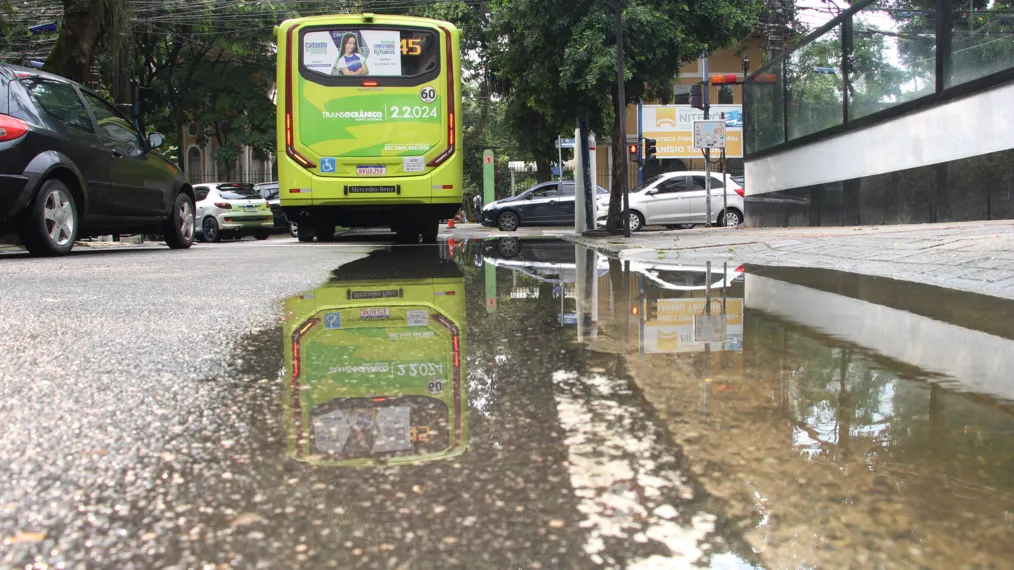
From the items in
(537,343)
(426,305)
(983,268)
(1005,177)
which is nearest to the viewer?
(537,343)

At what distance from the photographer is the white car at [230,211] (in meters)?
18.7

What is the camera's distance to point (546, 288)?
5.69 m

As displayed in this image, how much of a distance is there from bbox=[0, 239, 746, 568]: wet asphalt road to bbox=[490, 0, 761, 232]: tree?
11.6m

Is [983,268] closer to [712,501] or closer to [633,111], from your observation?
[712,501]

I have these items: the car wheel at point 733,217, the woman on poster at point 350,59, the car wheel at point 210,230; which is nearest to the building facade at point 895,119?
the car wheel at point 733,217

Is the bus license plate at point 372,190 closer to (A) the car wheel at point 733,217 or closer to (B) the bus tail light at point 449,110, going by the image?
(B) the bus tail light at point 449,110

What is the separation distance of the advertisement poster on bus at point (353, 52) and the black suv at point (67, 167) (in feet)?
9.29

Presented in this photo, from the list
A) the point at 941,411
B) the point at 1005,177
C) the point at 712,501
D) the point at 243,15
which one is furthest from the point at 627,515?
the point at 243,15

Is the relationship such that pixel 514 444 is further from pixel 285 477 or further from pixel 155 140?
pixel 155 140

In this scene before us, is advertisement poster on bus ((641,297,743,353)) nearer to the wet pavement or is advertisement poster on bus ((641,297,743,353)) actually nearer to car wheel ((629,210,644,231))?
the wet pavement

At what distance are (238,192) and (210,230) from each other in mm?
1207

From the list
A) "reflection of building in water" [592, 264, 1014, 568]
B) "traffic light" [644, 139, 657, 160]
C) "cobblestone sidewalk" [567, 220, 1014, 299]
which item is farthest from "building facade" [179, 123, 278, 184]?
"reflection of building in water" [592, 264, 1014, 568]

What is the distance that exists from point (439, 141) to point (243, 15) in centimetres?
1844

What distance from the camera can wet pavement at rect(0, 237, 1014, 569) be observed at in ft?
4.84
